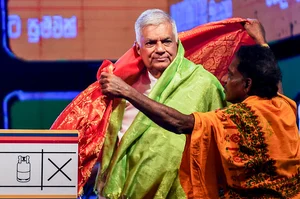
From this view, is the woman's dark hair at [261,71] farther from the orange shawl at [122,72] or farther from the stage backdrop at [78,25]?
the stage backdrop at [78,25]

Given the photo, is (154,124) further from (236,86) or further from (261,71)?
(261,71)

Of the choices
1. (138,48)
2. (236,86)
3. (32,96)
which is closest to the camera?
(236,86)

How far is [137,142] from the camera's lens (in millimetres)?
3205

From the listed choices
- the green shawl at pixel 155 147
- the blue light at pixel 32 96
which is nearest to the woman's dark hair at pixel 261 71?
the green shawl at pixel 155 147

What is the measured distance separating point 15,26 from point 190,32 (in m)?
1.84

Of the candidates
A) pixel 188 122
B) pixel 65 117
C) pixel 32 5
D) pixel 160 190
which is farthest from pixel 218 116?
pixel 32 5

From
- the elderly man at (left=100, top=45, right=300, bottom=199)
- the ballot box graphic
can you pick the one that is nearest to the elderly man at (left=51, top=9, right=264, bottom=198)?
the elderly man at (left=100, top=45, right=300, bottom=199)

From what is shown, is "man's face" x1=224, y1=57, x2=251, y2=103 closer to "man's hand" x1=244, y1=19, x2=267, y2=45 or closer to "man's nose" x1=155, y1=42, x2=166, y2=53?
"man's nose" x1=155, y1=42, x2=166, y2=53

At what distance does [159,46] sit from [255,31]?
0.45 m

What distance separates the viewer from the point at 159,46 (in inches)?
131

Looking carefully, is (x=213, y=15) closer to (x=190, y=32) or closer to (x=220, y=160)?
(x=190, y=32)

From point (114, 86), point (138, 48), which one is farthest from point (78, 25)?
point (114, 86)

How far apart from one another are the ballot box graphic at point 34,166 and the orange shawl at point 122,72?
0.50 m

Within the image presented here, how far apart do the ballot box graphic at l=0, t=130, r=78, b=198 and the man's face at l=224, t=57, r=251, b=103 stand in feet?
2.15
